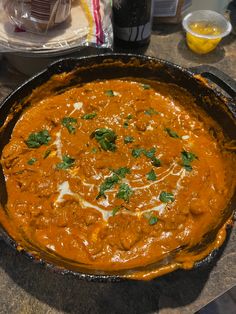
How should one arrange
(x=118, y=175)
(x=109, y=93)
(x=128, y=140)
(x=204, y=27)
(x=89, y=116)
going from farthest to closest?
(x=204, y=27), (x=109, y=93), (x=89, y=116), (x=128, y=140), (x=118, y=175)

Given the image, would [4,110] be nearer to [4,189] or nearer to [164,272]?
[4,189]

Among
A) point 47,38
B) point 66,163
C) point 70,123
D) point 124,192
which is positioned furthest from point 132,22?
point 124,192

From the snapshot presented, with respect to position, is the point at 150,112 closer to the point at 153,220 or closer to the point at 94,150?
the point at 94,150

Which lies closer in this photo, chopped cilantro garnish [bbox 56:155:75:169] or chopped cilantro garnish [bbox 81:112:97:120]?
chopped cilantro garnish [bbox 56:155:75:169]

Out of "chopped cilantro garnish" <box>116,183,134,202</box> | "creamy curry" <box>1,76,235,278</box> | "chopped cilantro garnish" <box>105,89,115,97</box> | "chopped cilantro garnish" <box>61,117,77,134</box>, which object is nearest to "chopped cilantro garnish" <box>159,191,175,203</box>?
"creamy curry" <box>1,76,235,278</box>

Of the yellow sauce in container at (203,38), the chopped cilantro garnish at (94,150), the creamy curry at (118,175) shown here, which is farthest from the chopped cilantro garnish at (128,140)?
the yellow sauce in container at (203,38)

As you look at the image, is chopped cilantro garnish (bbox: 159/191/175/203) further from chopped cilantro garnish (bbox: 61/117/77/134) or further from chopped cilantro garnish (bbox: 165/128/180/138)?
chopped cilantro garnish (bbox: 61/117/77/134)
